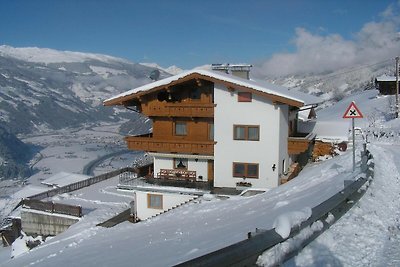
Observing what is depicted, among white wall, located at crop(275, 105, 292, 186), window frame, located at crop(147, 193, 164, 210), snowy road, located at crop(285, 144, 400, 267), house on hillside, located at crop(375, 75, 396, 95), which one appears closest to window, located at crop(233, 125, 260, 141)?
white wall, located at crop(275, 105, 292, 186)

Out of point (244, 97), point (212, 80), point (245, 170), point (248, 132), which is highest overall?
point (212, 80)

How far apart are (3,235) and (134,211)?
16529 mm

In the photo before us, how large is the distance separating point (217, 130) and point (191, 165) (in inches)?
127

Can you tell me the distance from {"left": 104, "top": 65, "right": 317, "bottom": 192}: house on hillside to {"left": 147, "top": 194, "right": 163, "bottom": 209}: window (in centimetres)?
183

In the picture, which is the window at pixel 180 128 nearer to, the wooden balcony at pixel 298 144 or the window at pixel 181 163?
the window at pixel 181 163

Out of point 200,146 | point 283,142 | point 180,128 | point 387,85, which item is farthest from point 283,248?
point 387,85

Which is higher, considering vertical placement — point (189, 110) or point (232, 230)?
point (189, 110)

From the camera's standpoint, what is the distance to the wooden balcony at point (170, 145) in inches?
977

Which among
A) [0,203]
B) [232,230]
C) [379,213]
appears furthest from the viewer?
[0,203]

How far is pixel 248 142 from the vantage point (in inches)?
958

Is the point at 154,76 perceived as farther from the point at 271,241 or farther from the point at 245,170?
the point at 271,241

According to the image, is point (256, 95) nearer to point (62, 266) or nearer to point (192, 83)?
point (192, 83)

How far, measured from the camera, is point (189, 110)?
2509cm

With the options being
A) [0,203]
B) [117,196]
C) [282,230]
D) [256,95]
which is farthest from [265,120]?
[0,203]
